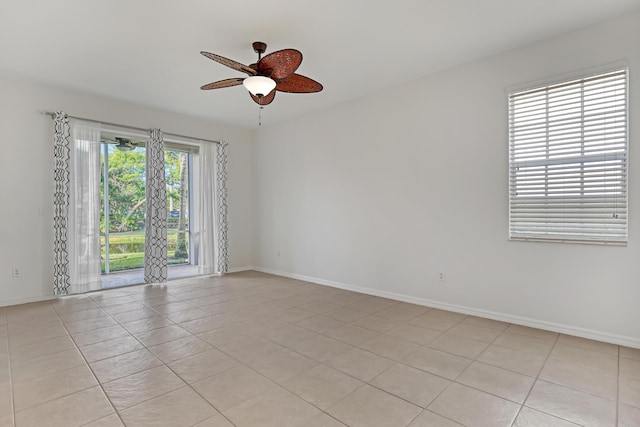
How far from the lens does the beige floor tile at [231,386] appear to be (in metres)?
2.06

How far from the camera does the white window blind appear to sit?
9.52 ft

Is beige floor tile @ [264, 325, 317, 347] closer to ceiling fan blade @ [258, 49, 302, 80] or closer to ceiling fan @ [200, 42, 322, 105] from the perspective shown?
ceiling fan @ [200, 42, 322, 105]

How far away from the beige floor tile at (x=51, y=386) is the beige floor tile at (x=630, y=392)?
3.52 m

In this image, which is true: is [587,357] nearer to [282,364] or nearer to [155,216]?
[282,364]

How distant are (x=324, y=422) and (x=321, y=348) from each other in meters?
1.01

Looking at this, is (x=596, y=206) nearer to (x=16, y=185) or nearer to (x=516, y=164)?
(x=516, y=164)

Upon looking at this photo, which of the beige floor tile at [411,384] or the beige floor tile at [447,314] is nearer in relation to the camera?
the beige floor tile at [411,384]

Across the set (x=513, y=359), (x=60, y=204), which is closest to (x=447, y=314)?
(x=513, y=359)

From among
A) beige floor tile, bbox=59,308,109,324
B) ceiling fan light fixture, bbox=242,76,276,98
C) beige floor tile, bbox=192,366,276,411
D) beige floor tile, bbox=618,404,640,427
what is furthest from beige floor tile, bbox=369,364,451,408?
beige floor tile, bbox=59,308,109,324

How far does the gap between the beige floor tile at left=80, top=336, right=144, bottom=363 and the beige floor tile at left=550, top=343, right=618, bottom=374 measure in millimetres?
3608

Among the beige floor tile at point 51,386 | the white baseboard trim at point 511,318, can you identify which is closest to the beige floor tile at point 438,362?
the white baseboard trim at point 511,318

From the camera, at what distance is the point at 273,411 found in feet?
6.37

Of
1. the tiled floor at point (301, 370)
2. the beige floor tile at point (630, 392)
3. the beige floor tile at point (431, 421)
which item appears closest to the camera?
the beige floor tile at point (431, 421)

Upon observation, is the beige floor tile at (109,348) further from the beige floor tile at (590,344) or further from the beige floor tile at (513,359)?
the beige floor tile at (590,344)
